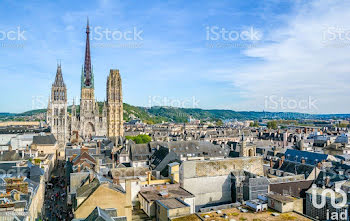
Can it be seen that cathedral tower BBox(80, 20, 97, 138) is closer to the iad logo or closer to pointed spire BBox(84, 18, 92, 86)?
pointed spire BBox(84, 18, 92, 86)

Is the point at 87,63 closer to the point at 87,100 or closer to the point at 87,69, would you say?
the point at 87,69

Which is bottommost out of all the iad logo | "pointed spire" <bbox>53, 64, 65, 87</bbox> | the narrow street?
Answer: the narrow street

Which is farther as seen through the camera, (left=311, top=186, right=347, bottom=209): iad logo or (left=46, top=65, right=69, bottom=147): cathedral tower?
(left=46, top=65, right=69, bottom=147): cathedral tower

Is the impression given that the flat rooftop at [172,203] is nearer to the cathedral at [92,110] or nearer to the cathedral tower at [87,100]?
the cathedral at [92,110]

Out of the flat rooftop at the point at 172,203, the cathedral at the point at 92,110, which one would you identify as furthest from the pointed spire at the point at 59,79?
the flat rooftop at the point at 172,203

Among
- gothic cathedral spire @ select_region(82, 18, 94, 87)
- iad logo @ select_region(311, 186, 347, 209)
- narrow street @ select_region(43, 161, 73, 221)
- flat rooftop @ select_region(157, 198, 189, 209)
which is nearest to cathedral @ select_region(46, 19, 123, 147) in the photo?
gothic cathedral spire @ select_region(82, 18, 94, 87)

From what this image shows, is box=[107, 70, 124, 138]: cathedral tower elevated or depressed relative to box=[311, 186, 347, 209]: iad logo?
elevated
